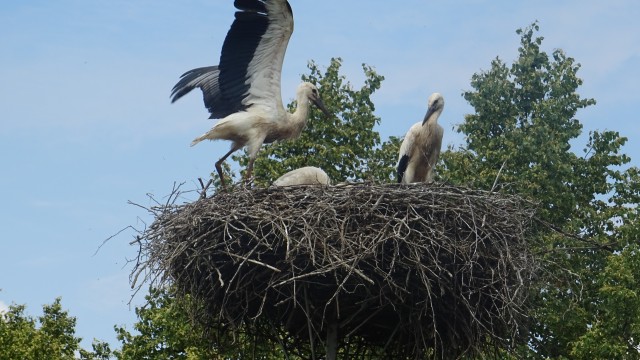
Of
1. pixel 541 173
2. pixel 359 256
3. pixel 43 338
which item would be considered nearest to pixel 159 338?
pixel 43 338

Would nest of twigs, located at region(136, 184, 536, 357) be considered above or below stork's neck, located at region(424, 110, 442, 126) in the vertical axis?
below

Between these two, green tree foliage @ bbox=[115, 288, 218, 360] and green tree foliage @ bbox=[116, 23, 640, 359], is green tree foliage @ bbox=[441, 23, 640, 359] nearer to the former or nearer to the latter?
green tree foliage @ bbox=[116, 23, 640, 359]

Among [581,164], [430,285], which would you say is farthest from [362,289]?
[581,164]

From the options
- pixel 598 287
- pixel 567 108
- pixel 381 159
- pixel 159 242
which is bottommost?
pixel 159 242

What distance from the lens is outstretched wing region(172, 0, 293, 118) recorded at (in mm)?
13961

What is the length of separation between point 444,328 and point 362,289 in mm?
972

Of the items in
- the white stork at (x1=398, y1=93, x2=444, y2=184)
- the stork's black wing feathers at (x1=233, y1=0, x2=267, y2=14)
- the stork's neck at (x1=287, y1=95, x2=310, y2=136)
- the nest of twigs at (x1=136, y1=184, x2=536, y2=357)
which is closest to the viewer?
the nest of twigs at (x1=136, y1=184, x2=536, y2=357)

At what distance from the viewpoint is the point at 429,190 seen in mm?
12375

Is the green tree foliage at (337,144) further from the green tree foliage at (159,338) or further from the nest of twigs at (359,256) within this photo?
the nest of twigs at (359,256)

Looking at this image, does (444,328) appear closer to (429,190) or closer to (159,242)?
(429,190)

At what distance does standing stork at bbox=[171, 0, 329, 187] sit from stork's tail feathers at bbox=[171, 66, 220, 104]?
50cm

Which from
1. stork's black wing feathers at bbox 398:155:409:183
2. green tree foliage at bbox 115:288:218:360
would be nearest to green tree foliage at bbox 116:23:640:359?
green tree foliage at bbox 115:288:218:360

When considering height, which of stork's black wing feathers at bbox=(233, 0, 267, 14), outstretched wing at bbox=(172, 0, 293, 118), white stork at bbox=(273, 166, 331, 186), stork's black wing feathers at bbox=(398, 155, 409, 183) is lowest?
white stork at bbox=(273, 166, 331, 186)

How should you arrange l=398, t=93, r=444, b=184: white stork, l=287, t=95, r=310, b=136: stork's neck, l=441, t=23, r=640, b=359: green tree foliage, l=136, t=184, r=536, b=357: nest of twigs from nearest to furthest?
l=136, t=184, r=536, b=357: nest of twigs < l=287, t=95, r=310, b=136: stork's neck < l=398, t=93, r=444, b=184: white stork < l=441, t=23, r=640, b=359: green tree foliage
